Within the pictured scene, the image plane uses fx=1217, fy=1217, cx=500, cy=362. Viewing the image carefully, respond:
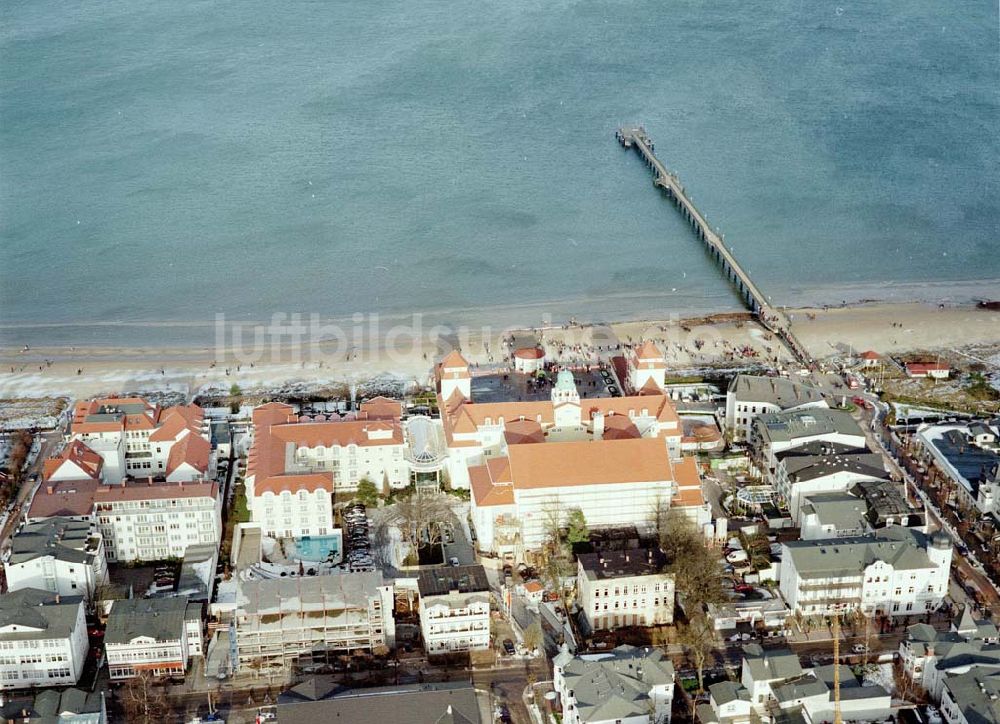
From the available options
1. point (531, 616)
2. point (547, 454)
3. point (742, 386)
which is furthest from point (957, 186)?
point (531, 616)

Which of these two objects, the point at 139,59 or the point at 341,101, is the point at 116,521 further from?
the point at 139,59

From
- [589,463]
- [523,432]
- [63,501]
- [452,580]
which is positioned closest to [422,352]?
[523,432]

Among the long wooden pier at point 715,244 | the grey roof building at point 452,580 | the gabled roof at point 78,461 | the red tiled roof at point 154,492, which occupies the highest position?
the long wooden pier at point 715,244

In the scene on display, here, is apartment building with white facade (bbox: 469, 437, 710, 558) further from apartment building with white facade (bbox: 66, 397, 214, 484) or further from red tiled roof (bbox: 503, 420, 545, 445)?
apartment building with white facade (bbox: 66, 397, 214, 484)

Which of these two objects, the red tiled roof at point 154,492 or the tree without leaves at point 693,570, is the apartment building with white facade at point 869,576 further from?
the red tiled roof at point 154,492

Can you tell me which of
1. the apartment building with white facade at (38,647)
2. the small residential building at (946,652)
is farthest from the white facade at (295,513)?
the small residential building at (946,652)
